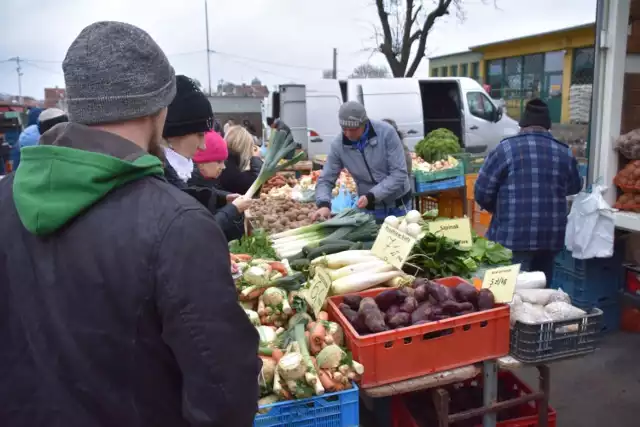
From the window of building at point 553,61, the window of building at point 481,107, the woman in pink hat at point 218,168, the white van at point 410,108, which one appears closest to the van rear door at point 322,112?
the white van at point 410,108

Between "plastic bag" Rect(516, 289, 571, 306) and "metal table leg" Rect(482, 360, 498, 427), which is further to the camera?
"plastic bag" Rect(516, 289, 571, 306)

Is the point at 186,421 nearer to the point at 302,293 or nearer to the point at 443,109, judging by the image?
the point at 302,293

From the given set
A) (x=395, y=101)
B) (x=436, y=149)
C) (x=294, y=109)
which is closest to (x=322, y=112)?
(x=294, y=109)

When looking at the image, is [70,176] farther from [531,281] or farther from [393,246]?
[531,281]

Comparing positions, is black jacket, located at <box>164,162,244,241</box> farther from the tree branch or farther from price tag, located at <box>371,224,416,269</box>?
the tree branch

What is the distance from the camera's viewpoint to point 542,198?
3984 mm

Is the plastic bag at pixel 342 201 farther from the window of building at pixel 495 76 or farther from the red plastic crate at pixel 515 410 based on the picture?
the window of building at pixel 495 76

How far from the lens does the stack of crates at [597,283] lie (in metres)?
4.59

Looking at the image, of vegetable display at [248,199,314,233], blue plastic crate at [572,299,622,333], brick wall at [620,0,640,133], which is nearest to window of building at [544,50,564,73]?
brick wall at [620,0,640,133]

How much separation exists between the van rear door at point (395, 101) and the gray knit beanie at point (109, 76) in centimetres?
1121

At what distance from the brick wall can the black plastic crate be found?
8.44 ft

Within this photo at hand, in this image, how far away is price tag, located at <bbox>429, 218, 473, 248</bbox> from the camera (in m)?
3.21

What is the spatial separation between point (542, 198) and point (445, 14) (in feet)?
50.1

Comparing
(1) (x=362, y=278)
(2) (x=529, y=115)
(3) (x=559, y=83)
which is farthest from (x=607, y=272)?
(3) (x=559, y=83)
